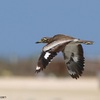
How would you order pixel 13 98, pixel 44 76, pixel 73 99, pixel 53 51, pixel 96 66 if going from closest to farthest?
pixel 53 51
pixel 13 98
pixel 73 99
pixel 96 66
pixel 44 76

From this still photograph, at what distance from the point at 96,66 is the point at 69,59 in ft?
77.2

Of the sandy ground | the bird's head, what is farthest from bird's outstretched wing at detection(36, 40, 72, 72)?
the sandy ground

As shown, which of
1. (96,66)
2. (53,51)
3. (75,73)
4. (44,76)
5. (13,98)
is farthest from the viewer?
(44,76)

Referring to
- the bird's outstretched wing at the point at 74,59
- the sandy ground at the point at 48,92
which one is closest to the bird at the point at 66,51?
the bird's outstretched wing at the point at 74,59

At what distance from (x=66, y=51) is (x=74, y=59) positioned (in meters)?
0.18

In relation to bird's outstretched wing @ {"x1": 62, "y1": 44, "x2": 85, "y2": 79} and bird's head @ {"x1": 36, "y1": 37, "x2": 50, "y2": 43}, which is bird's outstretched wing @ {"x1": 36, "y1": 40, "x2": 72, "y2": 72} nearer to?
bird's head @ {"x1": 36, "y1": 37, "x2": 50, "y2": 43}

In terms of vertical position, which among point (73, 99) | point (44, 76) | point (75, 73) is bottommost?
point (44, 76)

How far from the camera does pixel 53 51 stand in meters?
10.5

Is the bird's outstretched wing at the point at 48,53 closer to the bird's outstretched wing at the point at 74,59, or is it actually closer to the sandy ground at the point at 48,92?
the bird's outstretched wing at the point at 74,59

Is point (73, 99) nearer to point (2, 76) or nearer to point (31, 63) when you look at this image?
point (2, 76)

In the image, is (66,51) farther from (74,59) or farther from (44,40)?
(44,40)

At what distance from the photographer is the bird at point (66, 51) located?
1046 centimetres

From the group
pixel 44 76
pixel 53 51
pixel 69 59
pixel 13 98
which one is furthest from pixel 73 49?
pixel 44 76

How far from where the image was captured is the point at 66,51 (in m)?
12.1
